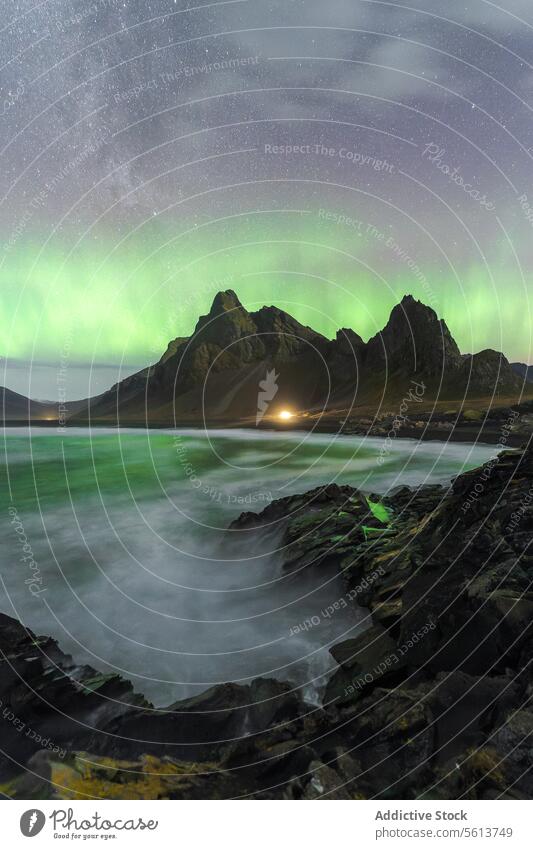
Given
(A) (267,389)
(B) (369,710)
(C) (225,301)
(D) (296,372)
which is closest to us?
(B) (369,710)

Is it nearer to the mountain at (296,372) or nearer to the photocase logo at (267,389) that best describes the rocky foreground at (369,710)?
the mountain at (296,372)

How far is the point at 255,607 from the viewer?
470 inches

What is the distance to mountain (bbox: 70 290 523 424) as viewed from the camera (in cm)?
10219

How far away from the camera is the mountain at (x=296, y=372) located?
4023 inches
